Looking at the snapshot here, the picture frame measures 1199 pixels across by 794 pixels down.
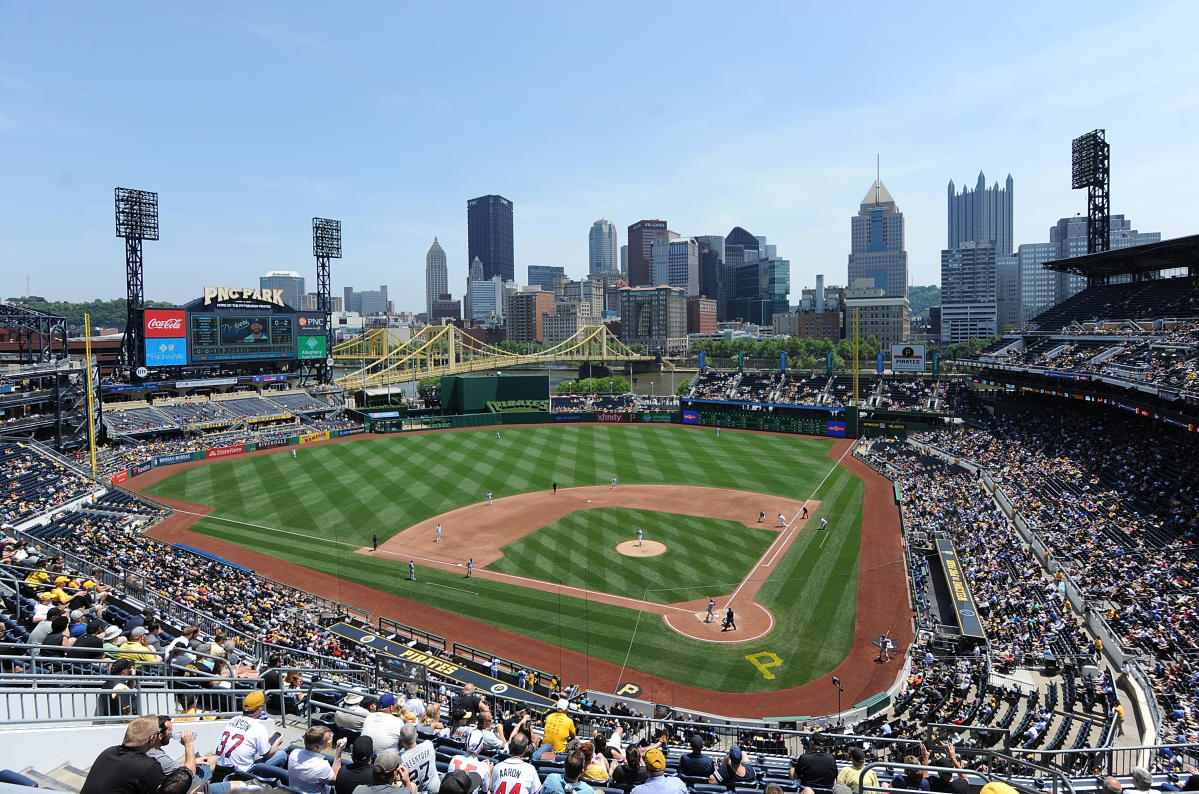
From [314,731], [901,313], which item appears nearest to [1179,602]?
[314,731]

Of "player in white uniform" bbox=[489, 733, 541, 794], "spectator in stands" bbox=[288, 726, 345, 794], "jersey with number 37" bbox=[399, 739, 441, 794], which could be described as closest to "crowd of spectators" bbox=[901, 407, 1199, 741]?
"player in white uniform" bbox=[489, 733, 541, 794]

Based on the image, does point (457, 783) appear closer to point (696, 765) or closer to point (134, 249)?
point (696, 765)

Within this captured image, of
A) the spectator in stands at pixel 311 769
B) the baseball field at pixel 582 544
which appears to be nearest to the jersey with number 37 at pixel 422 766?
the spectator in stands at pixel 311 769

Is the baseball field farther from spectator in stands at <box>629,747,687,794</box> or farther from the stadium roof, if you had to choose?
the stadium roof

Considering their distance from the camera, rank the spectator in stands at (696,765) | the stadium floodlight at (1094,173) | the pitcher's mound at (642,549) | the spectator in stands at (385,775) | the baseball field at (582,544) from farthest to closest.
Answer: the stadium floodlight at (1094,173) → the pitcher's mound at (642,549) → the baseball field at (582,544) → the spectator in stands at (696,765) → the spectator in stands at (385,775)

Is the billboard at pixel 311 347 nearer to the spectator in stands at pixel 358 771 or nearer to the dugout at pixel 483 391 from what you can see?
the dugout at pixel 483 391

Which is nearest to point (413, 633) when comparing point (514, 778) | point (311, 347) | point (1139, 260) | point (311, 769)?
point (311, 769)
